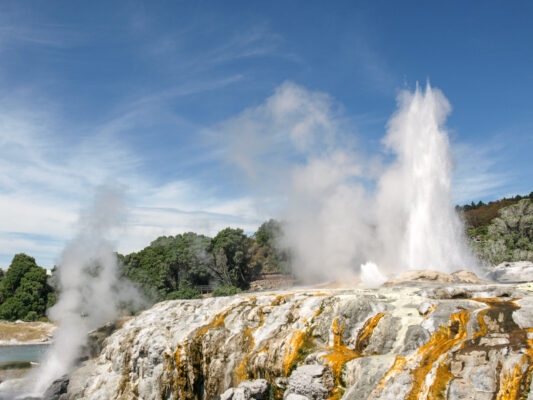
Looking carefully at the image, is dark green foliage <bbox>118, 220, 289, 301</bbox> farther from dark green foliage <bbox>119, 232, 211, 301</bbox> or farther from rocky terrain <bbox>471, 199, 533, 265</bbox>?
rocky terrain <bbox>471, 199, 533, 265</bbox>

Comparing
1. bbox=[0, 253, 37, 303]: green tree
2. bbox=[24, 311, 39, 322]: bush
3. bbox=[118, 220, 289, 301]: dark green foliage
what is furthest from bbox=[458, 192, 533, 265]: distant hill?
bbox=[0, 253, 37, 303]: green tree

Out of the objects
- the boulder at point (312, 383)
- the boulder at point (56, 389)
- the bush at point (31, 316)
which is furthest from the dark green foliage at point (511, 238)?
the bush at point (31, 316)

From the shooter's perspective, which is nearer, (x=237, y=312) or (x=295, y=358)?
(x=295, y=358)

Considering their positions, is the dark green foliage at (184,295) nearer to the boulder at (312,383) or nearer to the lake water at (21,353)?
the lake water at (21,353)

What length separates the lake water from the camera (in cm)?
3809

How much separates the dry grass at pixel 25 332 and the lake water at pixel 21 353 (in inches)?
145

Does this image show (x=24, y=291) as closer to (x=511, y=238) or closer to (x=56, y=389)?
(x=56, y=389)

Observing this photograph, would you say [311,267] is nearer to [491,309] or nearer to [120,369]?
[120,369]

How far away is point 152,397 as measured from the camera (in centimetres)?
1970

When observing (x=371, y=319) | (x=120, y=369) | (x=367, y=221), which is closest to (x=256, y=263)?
(x=367, y=221)

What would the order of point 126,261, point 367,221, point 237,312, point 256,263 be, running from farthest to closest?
point 256,263 → point 126,261 → point 367,221 → point 237,312

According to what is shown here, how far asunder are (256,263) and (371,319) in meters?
56.0

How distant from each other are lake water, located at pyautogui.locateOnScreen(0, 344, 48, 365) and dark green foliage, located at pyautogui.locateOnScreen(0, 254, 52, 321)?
1626 cm

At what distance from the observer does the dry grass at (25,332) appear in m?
52.1
